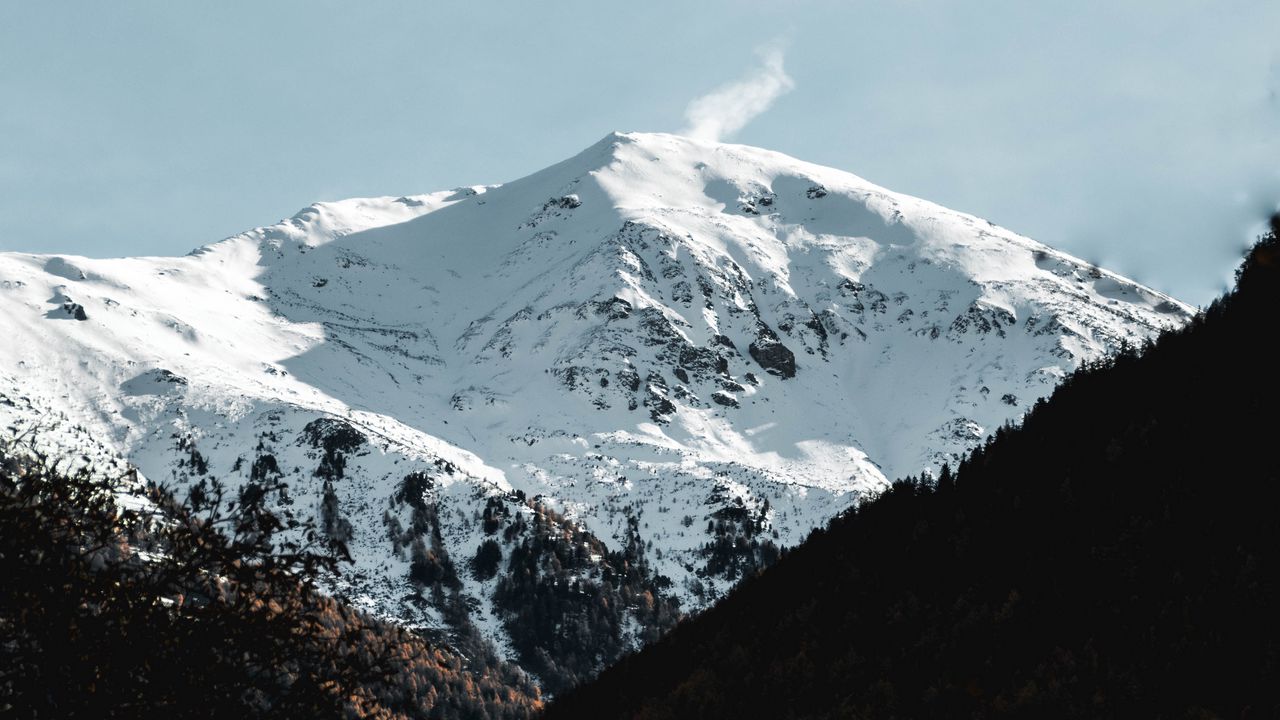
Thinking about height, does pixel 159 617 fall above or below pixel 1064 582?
below

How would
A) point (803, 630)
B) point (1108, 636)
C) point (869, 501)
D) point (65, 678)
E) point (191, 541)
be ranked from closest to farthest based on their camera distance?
point (65, 678) < point (191, 541) < point (1108, 636) < point (803, 630) < point (869, 501)

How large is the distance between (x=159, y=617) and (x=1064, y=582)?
2766cm

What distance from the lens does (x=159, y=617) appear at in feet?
37.6

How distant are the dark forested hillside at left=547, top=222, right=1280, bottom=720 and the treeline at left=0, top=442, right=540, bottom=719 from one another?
14538 millimetres

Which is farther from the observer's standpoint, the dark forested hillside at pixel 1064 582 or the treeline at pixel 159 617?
the dark forested hillside at pixel 1064 582

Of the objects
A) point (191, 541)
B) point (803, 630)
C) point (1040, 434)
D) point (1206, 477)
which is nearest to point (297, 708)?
point (191, 541)

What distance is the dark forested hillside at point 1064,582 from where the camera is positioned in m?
24.6

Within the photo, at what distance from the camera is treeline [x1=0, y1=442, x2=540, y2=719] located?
35.8ft

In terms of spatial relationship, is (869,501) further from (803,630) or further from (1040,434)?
(803,630)

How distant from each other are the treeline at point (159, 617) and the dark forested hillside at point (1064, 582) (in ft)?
47.7

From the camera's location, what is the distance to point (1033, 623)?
30219mm

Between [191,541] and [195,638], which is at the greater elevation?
[191,541]

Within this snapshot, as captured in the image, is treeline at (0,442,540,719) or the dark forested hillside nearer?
treeline at (0,442,540,719)

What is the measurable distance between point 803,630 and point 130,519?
34.4m
